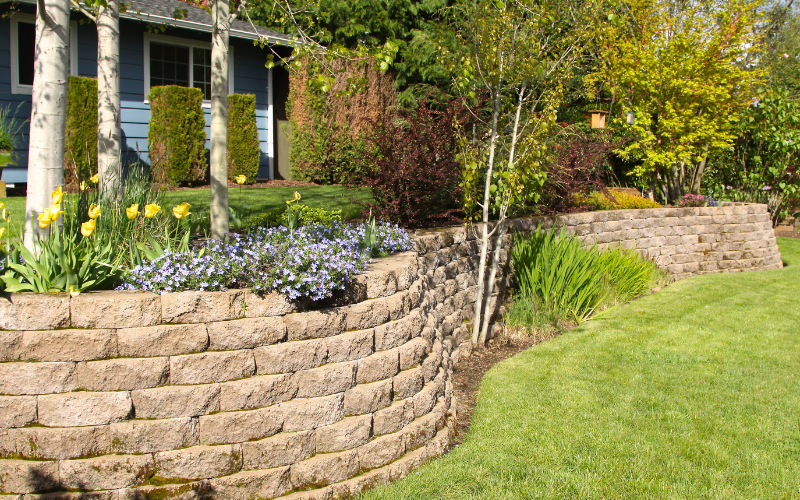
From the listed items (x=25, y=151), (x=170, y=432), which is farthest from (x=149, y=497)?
(x=25, y=151)

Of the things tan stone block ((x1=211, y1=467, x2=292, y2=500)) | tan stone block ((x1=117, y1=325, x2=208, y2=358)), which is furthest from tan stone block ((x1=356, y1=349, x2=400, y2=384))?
tan stone block ((x1=117, y1=325, x2=208, y2=358))

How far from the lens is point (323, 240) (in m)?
4.36

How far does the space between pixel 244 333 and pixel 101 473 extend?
0.90m

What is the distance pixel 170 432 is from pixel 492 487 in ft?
Result: 5.46

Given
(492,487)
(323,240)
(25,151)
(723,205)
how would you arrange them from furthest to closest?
1. (723,205)
2. (25,151)
3. (323,240)
4. (492,487)

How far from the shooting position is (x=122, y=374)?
3070 millimetres

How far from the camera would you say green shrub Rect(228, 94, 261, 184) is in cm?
1203

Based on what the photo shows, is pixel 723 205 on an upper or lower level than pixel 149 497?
upper

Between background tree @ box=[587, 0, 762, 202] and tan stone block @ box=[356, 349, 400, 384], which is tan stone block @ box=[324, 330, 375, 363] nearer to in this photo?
tan stone block @ box=[356, 349, 400, 384]


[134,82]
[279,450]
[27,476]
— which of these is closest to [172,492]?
[279,450]

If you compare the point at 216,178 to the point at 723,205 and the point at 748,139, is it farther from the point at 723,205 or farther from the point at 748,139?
the point at 748,139

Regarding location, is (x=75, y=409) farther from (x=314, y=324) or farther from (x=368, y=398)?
(x=368, y=398)

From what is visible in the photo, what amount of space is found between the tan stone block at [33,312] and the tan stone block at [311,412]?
1148 mm

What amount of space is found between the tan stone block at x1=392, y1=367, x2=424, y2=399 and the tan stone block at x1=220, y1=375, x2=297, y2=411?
66cm
